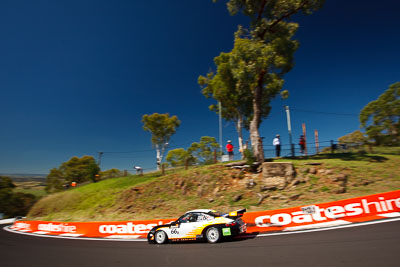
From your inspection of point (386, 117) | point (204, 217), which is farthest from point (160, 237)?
point (386, 117)

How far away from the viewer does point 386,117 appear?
923 inches

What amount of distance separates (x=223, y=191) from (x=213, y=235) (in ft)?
23.3

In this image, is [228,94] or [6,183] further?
[6,183]

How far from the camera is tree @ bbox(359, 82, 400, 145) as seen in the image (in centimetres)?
2239

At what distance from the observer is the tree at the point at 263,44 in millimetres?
14867

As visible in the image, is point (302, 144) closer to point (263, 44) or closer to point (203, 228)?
point (263, 44)

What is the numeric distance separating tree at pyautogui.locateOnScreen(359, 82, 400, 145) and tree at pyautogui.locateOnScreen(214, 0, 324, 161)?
15160mm

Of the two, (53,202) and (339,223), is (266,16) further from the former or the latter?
(53,202)

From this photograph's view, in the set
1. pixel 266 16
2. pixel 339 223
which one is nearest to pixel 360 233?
pixel 339 223

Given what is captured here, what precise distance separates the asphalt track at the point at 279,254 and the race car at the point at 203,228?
48 cm

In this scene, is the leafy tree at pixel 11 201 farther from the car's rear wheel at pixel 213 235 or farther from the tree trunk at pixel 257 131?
the car's rear wheel at pixel 213 235

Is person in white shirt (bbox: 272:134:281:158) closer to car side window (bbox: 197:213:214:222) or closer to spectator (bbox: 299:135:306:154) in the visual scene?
spectator (bbox: 299:135:306:154)

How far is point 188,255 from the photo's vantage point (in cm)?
639

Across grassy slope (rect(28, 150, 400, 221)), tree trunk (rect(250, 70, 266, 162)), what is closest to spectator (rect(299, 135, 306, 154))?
grassy slope (rect(28, 150, 400, 221))
